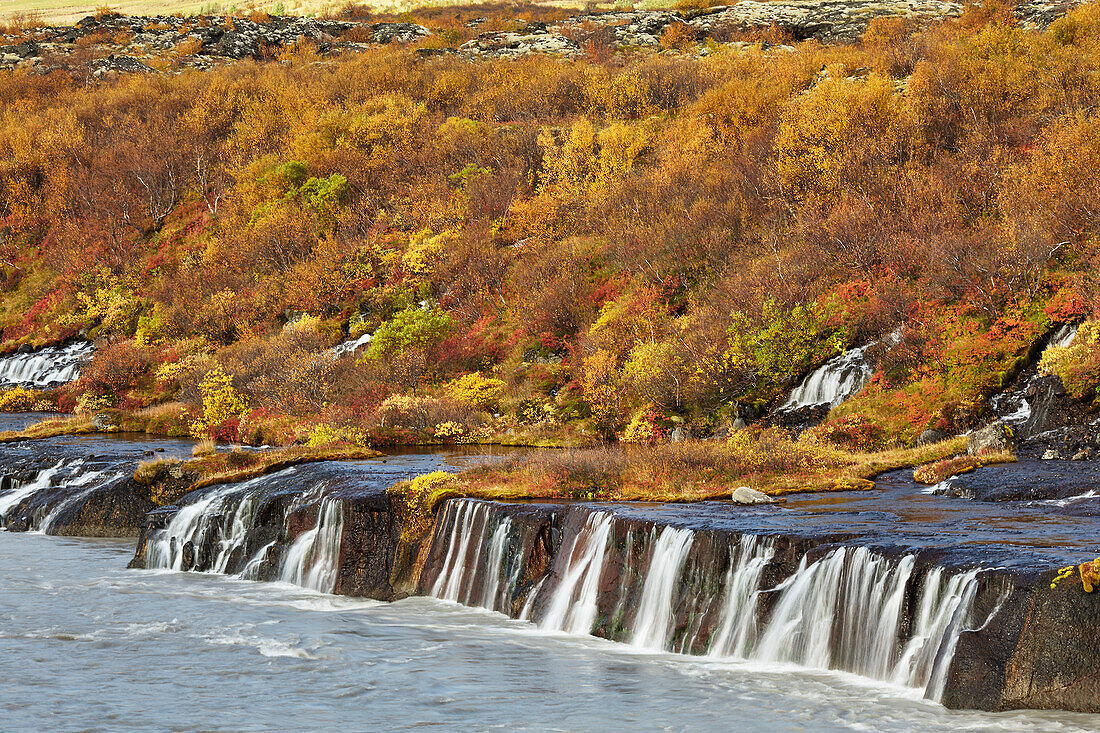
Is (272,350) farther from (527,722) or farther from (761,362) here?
(527,722)

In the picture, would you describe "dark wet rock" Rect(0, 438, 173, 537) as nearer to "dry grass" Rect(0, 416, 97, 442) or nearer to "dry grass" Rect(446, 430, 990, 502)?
"dry grass" Rect(0, 416, 97, 442)

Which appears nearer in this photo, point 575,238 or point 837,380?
point 837,380

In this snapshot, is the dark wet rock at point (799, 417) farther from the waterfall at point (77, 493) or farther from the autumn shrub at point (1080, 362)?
the waterfall at point (77, 493)

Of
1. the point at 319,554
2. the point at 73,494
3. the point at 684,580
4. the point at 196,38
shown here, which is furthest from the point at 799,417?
the point at 196,38

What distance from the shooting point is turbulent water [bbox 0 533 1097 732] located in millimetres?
13398

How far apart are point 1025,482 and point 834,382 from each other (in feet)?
29.8

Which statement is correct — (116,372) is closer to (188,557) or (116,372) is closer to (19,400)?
(19,400)

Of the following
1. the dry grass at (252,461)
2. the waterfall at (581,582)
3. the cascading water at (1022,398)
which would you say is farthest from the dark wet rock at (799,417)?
the dry grass at (252,461)

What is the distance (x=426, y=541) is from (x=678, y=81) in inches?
1711

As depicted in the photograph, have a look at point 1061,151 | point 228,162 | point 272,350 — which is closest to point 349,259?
point 272,350

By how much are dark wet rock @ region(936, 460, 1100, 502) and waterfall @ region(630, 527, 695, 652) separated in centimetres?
657

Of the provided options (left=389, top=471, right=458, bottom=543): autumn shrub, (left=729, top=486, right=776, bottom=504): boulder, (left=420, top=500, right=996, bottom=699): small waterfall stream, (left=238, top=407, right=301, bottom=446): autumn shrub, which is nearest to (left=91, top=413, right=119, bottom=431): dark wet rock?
(left=238, top=407, right=301, bottom=446): autumn shrub

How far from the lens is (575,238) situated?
A: 45.1 metres

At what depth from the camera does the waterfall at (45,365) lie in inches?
2111
